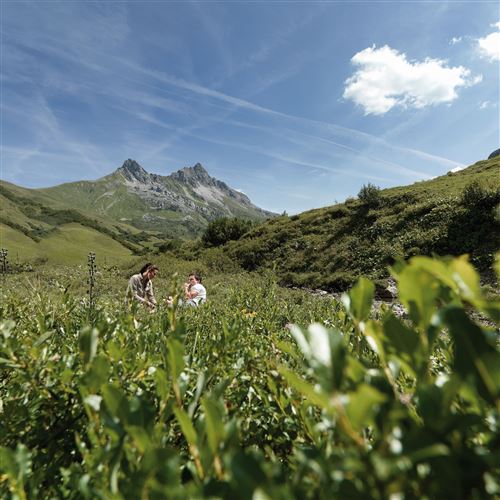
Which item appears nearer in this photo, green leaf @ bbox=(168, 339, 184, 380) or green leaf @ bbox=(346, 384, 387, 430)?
green leaf @ bbox=(346, 384, 387, 430)

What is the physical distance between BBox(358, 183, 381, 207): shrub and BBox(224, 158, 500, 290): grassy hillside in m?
0.11

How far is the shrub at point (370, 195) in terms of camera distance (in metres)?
27.8

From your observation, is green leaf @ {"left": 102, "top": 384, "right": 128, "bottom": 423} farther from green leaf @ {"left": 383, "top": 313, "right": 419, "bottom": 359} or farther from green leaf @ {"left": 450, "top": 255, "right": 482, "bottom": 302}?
green leaf @ {"left": 450, "top": 255, "right": 482, "bottom": 302}

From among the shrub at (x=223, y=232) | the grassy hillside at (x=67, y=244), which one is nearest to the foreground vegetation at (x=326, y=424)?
the shrub at (x=223, y=232)

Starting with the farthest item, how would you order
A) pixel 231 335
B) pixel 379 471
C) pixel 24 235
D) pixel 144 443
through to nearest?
pixel 24 235 → pixel 231 335 → pixel 144 443 → pixel 379 471

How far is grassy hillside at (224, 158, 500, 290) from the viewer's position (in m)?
18.3

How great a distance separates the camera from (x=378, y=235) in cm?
2302

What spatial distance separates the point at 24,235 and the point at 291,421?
151716 millimetres

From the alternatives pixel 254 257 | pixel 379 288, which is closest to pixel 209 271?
pixel 254 257

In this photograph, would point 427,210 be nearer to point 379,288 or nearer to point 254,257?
point 379,288

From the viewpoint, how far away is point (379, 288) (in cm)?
1555

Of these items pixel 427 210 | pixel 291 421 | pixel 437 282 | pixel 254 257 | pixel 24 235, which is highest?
pixel 24 235

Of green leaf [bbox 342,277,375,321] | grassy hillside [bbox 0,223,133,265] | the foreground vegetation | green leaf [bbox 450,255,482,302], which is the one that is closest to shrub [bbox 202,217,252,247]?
the foreground vegetation

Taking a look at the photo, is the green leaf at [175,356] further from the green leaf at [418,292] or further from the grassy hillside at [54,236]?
the grassy hillside at [54,236]
